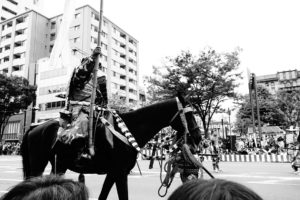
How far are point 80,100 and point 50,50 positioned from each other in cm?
6228

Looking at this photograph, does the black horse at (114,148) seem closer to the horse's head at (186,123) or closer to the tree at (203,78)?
the horse's head at (186,123)

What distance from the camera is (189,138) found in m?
4.89

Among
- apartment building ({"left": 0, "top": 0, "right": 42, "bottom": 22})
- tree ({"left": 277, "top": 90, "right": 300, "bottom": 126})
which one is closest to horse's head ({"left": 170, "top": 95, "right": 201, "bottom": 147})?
tree ({"left": 277, "top": 90, "right": 300, "bottom": 126})

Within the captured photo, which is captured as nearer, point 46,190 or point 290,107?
point 46,190

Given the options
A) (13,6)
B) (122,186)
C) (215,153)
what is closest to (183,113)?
(122,186)

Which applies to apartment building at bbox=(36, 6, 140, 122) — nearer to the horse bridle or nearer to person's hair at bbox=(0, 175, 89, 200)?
the horse bridle

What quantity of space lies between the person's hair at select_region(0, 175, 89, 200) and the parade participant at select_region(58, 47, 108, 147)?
123 inches

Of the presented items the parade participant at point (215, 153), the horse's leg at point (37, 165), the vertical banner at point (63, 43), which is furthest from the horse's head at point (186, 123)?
the parade participant at point (215, 153)

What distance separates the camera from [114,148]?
14.4ft

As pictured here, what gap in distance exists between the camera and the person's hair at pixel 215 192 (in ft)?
3.23

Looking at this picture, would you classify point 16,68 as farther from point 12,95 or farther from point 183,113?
point 183,113

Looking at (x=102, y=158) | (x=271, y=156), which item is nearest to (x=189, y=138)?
(x=102, y=158)

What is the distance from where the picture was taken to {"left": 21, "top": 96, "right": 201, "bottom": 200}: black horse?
4293mm

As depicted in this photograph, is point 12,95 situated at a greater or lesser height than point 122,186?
greater
